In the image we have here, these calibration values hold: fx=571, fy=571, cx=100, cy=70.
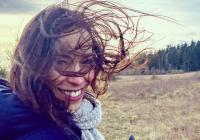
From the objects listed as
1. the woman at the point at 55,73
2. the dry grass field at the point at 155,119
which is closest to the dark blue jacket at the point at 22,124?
the woman at the point at 55,73

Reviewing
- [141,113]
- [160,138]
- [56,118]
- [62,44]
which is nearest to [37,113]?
[56,118]

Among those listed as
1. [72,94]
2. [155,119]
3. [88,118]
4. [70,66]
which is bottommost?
[155,119]

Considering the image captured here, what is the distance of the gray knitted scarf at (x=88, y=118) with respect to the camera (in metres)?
2.47

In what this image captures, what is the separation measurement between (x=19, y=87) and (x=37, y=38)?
0.72ft

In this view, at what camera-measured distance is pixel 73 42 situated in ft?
7.68

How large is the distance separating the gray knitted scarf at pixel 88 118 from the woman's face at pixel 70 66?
12cm

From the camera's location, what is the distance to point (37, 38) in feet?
7.82

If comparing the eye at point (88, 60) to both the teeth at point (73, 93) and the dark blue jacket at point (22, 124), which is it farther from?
the dark blue jacket at point (22, 124)

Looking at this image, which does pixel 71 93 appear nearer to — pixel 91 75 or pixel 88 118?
pixel 91 75

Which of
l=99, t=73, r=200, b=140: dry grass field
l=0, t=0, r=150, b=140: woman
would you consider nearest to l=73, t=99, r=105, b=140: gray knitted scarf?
l=0, t=0, r=150, b=140: woman

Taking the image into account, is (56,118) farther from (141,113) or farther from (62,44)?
Result: (141,113)

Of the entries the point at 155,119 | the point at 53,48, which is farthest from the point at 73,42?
the point at 155,119

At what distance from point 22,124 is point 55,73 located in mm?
243

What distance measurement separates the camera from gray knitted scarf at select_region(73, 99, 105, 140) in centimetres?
247
